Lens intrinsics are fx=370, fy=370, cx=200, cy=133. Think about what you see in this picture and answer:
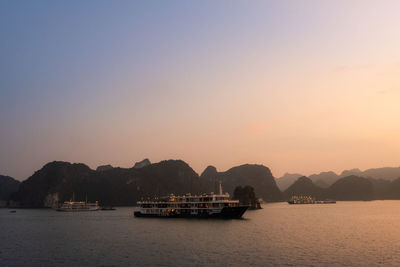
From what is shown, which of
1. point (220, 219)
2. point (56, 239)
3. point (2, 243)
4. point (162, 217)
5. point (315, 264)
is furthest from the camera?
point (162, 217)

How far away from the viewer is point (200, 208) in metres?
131

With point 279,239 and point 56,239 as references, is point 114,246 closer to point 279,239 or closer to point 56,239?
point 56,239

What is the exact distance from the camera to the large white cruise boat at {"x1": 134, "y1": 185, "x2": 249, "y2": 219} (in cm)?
12762

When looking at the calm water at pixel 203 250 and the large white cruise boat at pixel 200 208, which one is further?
the large white cruise boat at pixel 200 208

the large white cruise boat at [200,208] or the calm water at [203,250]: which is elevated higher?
the large white cruise boat at [200,208]

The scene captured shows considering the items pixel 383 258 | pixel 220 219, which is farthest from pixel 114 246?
pixel 220 219

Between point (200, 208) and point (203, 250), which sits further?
point (200, 208)

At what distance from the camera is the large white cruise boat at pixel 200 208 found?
127625mm

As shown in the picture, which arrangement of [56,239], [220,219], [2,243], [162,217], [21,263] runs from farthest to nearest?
[162,217]
[220,219]
[56,239]
[2,243]
[21,263]

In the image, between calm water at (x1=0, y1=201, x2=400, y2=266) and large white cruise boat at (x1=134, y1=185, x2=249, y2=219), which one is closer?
calm water at (x1=0, y1=201, x2=400, y2=266)

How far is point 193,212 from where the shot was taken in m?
133

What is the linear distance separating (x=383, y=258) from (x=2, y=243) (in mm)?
77011

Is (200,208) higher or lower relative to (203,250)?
higher

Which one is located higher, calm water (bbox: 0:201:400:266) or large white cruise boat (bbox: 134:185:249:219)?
large white cruise boat (bbox: 134:185:249:219)
